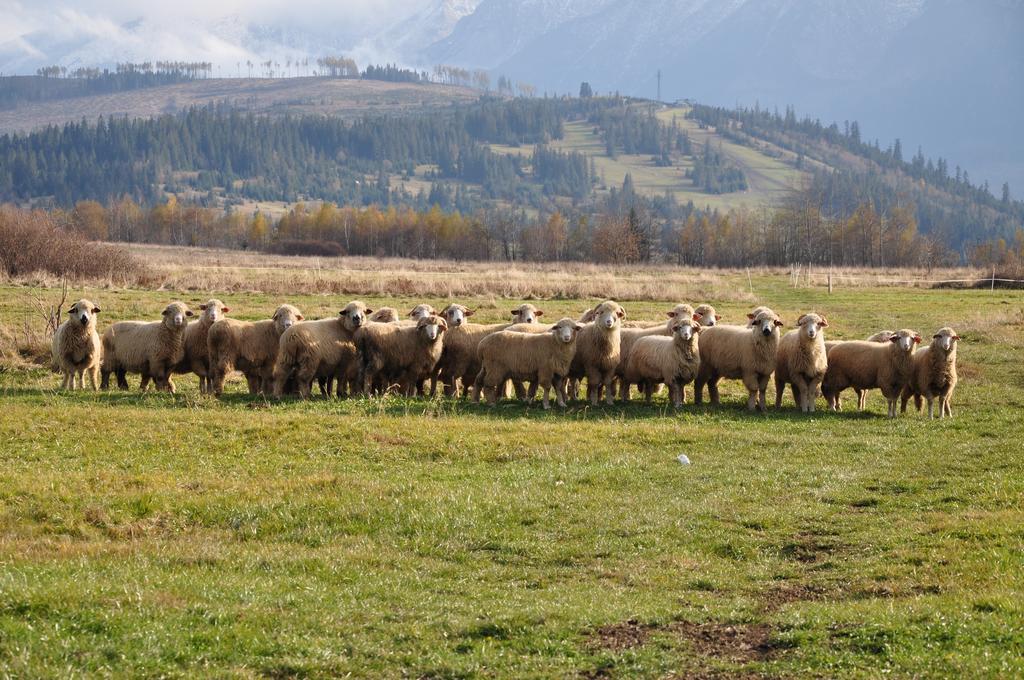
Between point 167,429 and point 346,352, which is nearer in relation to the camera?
point 167,429

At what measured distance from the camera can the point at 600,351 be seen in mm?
24969

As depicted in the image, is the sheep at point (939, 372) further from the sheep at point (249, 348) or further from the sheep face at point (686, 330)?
the sheep at point (249, 348)

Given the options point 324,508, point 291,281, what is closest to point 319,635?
point 324,508

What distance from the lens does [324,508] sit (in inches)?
587

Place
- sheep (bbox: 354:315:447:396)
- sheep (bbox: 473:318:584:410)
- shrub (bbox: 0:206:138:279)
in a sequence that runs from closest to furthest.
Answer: sheep (bbox: 473:318:584:410) → sheep (bbox: 354:315:447:396) → shrub (bbox: 0:206:138:279)

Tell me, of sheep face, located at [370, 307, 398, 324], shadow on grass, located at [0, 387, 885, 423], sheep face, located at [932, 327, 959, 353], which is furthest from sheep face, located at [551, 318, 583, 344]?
sheep face, located at [932, 327, 959, 353]

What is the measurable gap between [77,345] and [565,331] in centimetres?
1151

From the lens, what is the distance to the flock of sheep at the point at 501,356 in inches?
962

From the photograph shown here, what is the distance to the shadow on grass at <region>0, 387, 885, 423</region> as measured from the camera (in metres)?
22.0

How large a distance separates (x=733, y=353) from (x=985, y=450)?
23.8ft

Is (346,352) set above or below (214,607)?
above

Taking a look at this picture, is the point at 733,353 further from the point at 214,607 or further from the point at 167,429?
the point at 214,607

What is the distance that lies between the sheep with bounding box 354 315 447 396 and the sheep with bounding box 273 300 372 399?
12.2 inches

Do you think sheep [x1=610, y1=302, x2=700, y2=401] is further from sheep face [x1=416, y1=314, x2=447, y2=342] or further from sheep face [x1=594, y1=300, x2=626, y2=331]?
sheep face [x1=416, y1=314, x2=447, y2=342]
